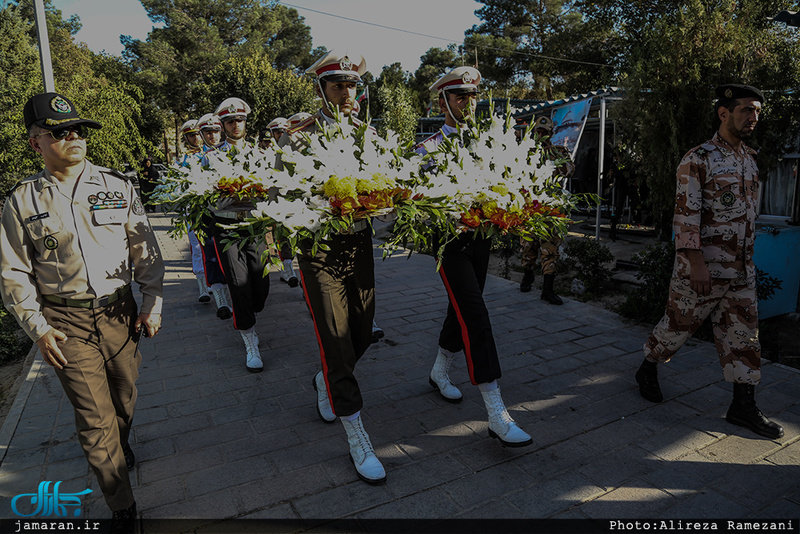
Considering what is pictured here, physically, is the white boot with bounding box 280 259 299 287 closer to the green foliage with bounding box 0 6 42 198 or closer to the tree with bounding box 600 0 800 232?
the tree with bounding box 600 0 800 232

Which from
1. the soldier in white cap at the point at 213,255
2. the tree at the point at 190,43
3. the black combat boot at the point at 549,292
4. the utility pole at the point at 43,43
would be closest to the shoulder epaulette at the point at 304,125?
the soldier in white cap at the point at 213,255

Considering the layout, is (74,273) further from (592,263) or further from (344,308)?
(592,263)

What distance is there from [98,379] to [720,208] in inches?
155

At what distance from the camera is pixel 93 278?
2.75m

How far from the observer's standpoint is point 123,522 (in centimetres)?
271

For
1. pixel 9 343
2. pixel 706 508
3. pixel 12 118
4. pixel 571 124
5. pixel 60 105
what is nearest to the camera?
pixel 60 105

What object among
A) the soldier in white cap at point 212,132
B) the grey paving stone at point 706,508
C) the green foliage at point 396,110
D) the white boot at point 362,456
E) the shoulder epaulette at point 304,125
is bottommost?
the grey paving stone at point 706,508

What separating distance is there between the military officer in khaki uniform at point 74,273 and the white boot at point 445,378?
2.18 m

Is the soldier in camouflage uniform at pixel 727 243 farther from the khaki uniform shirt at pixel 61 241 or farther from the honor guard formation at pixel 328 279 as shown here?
the khaki uniform shirt at pixel 61 241

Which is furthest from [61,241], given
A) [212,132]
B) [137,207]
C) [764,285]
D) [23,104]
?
[23,104]

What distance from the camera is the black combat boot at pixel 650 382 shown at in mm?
3984

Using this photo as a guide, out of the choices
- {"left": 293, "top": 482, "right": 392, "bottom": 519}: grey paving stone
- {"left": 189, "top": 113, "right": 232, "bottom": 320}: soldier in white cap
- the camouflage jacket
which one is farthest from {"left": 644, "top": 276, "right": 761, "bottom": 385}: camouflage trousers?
{"left": 189, "top": 113, "right": 232, "bottom": 320}: soldier in white cap

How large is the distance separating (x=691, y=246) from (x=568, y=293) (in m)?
3.62

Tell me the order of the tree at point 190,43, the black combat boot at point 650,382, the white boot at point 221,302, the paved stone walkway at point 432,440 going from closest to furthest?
the paved stone walkway at point 432,440, the black combat boot at point 650,382, the white boot at point 221,302, the tree at point 190,43
